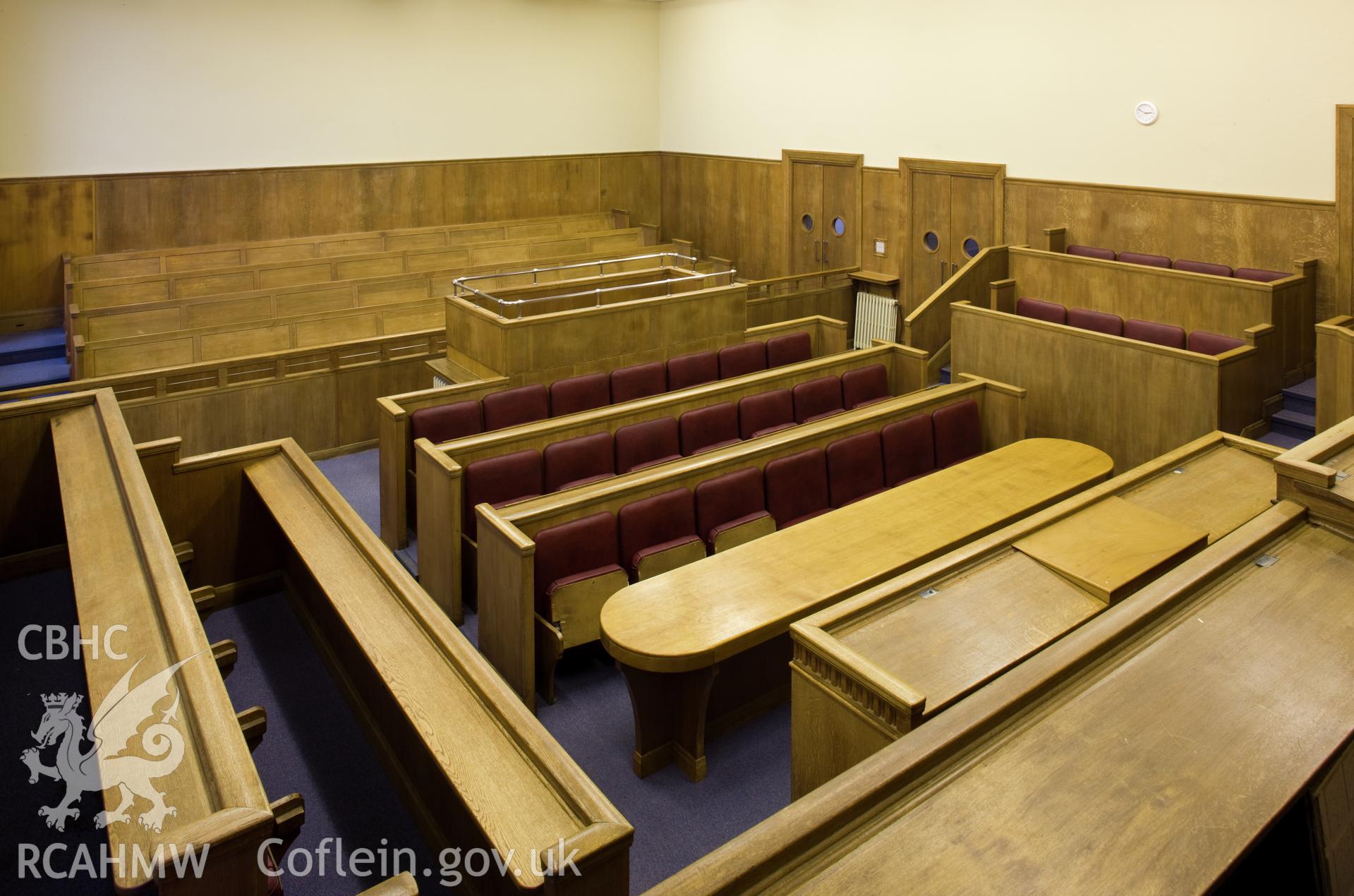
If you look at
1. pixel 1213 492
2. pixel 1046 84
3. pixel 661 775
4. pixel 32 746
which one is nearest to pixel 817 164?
pixel 1046 84

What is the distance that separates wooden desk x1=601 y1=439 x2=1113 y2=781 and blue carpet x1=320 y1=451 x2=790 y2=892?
5 centimetres

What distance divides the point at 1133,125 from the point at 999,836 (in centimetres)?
459

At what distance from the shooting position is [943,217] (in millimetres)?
5820

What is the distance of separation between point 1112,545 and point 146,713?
1875mm

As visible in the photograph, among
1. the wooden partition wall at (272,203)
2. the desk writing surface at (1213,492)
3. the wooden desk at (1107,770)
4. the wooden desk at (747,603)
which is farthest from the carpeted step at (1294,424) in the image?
the wooden partition wall at (272,203)

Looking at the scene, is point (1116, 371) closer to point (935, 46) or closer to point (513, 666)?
point (513, 666)

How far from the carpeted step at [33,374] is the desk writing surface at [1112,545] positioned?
463 cm

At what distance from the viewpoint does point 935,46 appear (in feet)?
18.5

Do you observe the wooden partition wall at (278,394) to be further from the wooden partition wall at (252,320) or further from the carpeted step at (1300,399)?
the carpeted step at (1300,399)

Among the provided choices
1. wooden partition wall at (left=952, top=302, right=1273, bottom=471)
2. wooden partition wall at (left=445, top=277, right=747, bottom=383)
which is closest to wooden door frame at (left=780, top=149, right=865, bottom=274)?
wooden partition wall at (left=445, top=277, right=747, bottom=383)

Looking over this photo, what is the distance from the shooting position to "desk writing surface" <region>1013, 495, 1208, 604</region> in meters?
1.98

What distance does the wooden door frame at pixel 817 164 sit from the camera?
6.32m

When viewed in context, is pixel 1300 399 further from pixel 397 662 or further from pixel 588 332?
pixel 397 662

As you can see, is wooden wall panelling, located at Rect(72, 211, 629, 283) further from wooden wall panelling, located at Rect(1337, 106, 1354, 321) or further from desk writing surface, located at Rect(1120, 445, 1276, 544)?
desk writing surface, located at Rect(1120, 445, 1276, 544)
